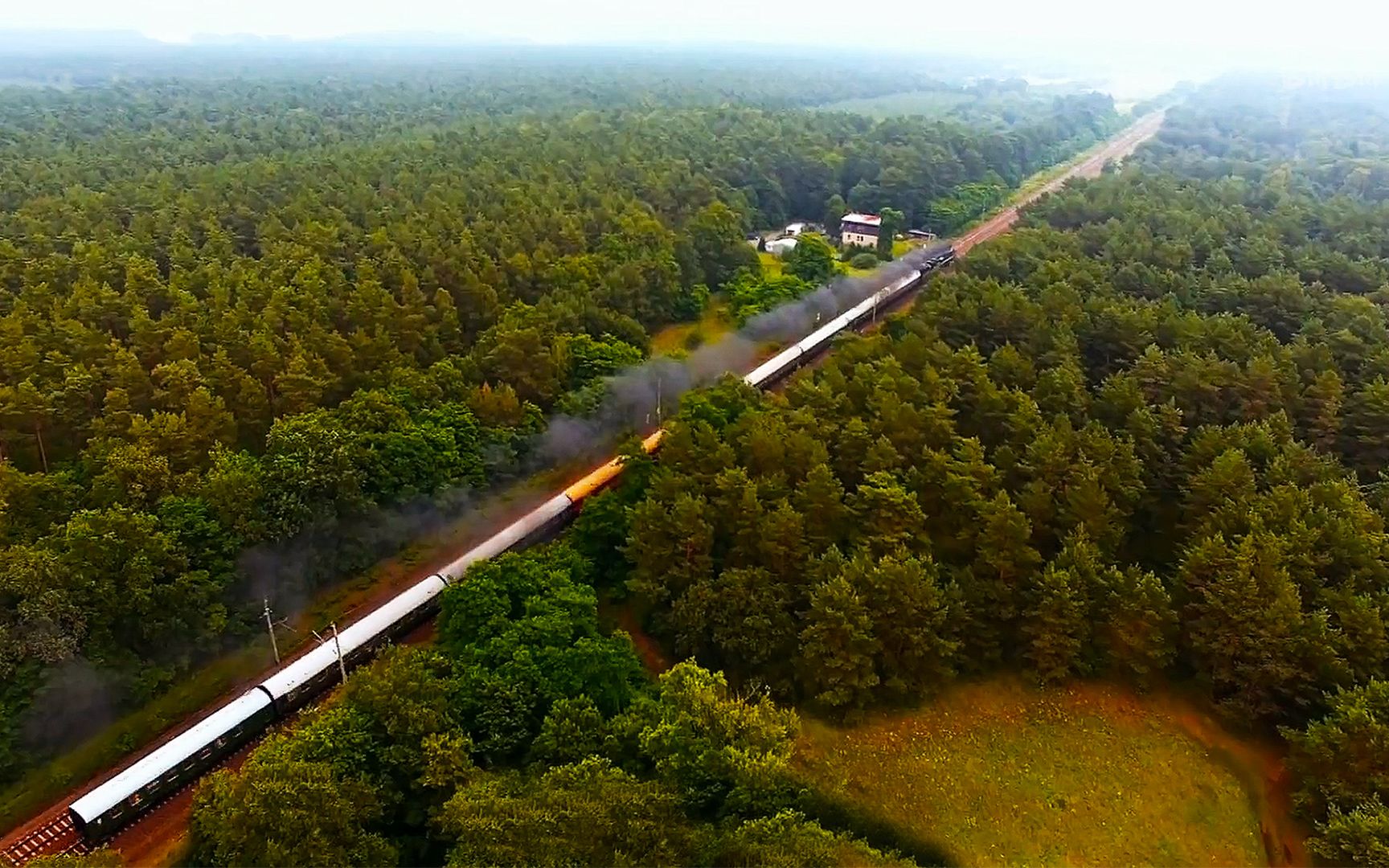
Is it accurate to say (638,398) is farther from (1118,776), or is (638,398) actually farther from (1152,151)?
(1152,151)

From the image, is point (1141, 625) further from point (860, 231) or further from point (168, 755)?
point (860, 231)

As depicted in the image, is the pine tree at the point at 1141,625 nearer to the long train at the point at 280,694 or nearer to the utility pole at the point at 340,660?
the long train at the point at 280,694

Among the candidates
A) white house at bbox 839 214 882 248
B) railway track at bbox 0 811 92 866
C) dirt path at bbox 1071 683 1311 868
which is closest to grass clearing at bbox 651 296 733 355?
white house at bbox 839 214 882 248

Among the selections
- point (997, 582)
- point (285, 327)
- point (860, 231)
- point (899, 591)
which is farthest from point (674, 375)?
point (860, 231)

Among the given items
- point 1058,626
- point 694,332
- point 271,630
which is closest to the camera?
point 1058,626

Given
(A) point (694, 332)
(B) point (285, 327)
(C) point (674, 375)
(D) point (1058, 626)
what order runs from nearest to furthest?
(D) point (1058, 626) < (B) point (285, 327) < (C) point (674, 375) < (A) point (694, 332)

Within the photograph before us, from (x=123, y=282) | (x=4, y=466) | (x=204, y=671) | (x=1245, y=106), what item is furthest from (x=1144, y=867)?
(x=1245, y=106)
